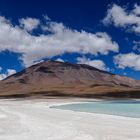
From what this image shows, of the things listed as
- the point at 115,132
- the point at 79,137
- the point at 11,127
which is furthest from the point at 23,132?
the point at 115,132

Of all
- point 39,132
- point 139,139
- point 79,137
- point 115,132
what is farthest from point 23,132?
point 139,139

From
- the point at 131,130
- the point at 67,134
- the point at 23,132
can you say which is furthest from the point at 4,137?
the point at 131,130

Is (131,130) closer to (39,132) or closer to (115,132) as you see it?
(115,132)

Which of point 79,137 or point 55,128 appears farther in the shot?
point 55,128

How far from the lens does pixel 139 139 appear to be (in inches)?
647

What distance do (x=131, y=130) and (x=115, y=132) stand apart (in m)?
1.32

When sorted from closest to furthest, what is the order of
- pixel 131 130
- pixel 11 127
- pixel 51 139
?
pixel 51 139
pixel 131 130
pixel 11 127

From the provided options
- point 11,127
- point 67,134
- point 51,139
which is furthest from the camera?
point 11,127

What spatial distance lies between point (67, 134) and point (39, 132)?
5.93ft

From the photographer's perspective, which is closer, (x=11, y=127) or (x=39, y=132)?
(x=39, y=132)

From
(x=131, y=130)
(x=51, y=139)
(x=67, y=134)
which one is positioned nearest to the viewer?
(x=51, y=139)

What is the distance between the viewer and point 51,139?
1641 cm

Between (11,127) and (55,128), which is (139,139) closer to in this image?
(55,128)

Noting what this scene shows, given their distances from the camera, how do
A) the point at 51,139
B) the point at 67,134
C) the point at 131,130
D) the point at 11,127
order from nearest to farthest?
the point at 51,139 → the point at 67,134 → the point at 131,130 → the point at 11,127
